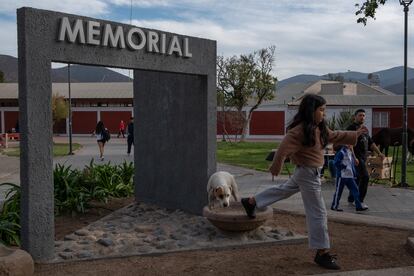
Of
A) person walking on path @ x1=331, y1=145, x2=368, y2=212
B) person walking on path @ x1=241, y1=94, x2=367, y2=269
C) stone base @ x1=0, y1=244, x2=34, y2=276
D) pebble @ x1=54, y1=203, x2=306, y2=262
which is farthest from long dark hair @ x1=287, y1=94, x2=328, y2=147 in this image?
person walking on path @ x1=331, y1=145, x2=368, y2=212

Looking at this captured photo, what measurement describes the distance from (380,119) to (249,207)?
37802mm

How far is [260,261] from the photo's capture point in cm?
582

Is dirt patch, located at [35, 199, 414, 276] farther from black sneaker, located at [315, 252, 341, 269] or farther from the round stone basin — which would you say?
the round stone basin

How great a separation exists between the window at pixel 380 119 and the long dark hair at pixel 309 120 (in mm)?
38068

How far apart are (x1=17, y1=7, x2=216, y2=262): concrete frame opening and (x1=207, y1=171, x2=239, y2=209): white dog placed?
→ 1.96ft

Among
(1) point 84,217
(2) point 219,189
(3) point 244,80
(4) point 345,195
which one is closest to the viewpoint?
(2) point 219,189

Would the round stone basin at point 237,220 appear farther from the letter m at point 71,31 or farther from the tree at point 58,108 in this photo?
the tree at point 58,108

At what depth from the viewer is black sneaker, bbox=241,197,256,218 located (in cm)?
616

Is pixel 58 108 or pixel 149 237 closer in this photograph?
pixel 149 237

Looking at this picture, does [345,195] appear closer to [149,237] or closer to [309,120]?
[149,237]

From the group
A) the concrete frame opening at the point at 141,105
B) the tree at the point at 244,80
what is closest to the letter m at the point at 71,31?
the concrete frame opening at the point at 141,105

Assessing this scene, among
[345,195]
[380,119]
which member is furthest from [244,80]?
[345,195]

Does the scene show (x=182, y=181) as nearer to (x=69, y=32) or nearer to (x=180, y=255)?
(x=180, y=255)

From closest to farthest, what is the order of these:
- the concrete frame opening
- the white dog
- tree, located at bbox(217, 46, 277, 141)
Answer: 1. the concrete frame opening
2. the white dog
3. tree, located at bbox(217, 46, 277, 141)
